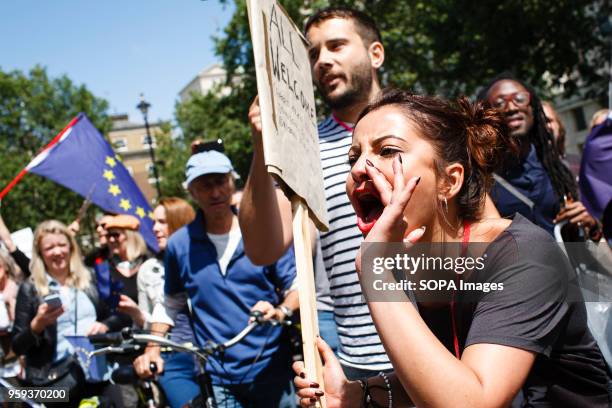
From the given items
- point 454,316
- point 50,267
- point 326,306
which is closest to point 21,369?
point 50,267

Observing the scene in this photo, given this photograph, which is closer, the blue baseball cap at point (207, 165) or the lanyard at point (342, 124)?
the lanyard at point (342, 124)

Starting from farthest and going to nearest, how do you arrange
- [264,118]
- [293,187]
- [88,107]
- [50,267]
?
[88,107], [50,267], [293,187], [264,118]

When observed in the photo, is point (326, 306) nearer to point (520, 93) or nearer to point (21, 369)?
point (520, 93)

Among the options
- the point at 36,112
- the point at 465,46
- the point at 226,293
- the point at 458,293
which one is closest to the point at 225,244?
the point at 226,293

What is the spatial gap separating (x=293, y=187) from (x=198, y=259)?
2.02 m

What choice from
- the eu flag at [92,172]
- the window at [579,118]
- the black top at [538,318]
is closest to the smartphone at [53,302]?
the black top at [538,318]

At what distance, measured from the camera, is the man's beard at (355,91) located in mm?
3229

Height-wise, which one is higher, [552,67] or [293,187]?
[552,67]

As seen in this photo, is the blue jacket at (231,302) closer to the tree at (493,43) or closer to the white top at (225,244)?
the white top at (225,244)

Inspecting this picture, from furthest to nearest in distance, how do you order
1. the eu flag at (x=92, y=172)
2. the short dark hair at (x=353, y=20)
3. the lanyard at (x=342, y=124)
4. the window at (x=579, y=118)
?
the window at (x=579, y=118)
the eu flag at (x=92, y=172)
the short dark hair at (x=353, y=20)
the lanyard at (x=342, y=124)

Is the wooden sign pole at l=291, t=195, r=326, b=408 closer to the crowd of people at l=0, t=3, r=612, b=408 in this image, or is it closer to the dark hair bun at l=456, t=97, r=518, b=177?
the crowd of people at l=0, t=3, r=612, b=408

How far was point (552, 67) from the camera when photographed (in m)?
17.7

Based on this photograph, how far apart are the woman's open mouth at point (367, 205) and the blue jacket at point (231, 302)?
2.02 metres

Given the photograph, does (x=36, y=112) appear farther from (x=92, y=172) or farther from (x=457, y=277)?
(x=457, y=277)
